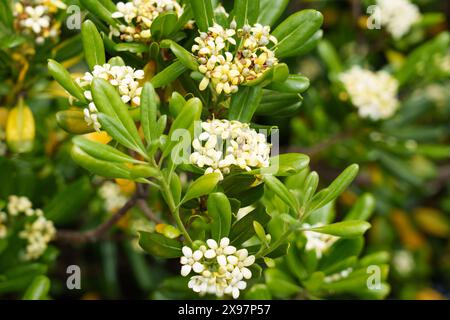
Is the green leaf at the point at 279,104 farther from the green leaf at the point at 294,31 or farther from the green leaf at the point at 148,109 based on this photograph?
the green leaf at the point at 148,109

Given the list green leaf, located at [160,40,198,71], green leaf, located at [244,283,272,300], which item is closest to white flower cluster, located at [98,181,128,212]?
green leaf, located at [244,283,272,300]

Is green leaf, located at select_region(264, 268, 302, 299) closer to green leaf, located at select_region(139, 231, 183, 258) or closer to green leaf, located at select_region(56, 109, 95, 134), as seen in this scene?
green leaf, located at select_region(139, 231, 183, 258)

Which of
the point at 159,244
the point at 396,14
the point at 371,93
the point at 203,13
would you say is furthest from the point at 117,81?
the point at 396,14

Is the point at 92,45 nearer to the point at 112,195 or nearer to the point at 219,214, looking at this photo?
the point at 219,214

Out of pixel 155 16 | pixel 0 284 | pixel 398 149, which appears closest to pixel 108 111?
pixel 155 16
